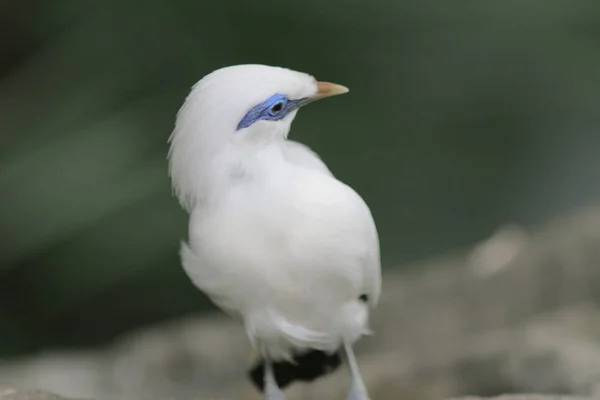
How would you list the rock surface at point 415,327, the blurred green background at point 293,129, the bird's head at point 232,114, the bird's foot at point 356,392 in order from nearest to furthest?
the bird's head at point 232,114
the bird's foot at point 356,392
the rock surface at point 415,327
the blurred green background at point 293,129

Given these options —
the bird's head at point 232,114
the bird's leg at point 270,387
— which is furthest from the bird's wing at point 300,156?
the bird's leg at point 270,387

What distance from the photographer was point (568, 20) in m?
4.60

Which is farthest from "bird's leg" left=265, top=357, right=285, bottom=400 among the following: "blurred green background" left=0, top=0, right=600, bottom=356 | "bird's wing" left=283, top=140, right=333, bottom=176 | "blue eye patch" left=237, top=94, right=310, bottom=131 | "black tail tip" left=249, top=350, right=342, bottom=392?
"blurred green background" left=0, top=0, right=600, bottom=356

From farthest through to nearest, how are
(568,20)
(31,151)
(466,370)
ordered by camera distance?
(568,20)
(31,151)
(466,370)

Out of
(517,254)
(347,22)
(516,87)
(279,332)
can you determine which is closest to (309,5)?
(347,22)

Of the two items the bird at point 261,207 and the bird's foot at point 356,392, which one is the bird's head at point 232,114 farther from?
the bird's foot at point 356,392

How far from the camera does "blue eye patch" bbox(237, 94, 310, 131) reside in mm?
2014

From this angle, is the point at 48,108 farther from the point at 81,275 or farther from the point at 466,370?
the point at 466,370

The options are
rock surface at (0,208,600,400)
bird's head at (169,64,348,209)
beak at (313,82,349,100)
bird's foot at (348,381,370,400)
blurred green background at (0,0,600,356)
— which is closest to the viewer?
bird's head at (169,64,348,209)

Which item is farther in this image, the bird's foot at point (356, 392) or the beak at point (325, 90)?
the bird's foot at point (356, 392)

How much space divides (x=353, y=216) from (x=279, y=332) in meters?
0.37

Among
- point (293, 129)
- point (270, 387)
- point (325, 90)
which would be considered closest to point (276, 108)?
point (325, 90)

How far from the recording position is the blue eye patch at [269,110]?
201cm

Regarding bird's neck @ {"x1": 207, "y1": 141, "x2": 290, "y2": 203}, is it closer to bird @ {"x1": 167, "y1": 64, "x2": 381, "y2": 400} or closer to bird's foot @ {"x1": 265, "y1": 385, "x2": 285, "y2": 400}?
bird @ {"x1": 167, "y1": 64, "x2": 381, "y2": 400}
